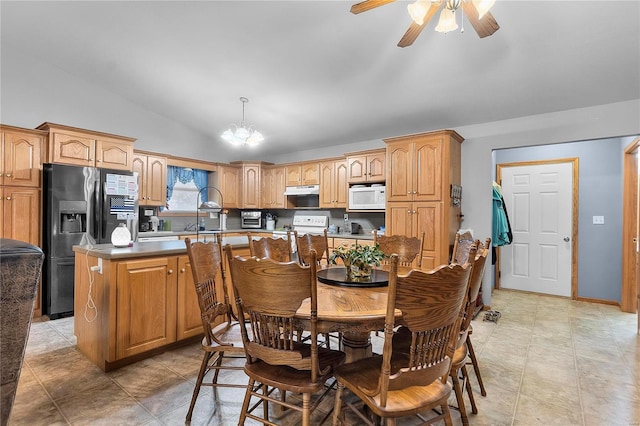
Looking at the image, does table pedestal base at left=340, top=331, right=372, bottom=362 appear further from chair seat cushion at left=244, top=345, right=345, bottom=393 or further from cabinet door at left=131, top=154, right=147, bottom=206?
cabinet door at left=131, top=154, right=147, bottom=206

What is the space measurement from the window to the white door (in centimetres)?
535

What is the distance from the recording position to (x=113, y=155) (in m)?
4.21

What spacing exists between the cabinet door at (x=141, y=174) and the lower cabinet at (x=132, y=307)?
7.44 ft

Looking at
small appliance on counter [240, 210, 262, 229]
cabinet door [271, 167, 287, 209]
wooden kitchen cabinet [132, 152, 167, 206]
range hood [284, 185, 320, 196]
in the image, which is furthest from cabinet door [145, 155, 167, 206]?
range hood [284, 185, 320, 196]

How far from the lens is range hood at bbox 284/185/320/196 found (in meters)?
Answer: 5.51

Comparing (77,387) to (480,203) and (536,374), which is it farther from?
(480,203)

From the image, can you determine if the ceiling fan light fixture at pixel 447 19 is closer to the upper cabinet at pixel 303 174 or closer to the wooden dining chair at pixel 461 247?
the wooden dining chair at pixel 461 247

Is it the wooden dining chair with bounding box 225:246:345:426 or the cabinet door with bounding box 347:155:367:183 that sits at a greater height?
the cabinet door with bounding box 347:155:367:183

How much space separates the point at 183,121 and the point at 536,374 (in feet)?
19.2

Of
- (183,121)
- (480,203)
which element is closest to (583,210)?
(480,203)

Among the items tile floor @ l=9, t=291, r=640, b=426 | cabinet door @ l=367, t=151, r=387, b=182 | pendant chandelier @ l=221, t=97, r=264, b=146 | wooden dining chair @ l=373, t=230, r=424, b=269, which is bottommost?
tile floor @ l=9, t=291, r=640, b=426

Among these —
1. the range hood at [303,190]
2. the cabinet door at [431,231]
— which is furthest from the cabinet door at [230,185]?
the cabinet door at [431,231]

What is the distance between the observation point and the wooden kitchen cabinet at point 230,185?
235 inches

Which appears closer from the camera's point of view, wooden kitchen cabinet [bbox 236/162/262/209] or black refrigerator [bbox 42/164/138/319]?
black refrigerator [bbox 42/164/138/319]
